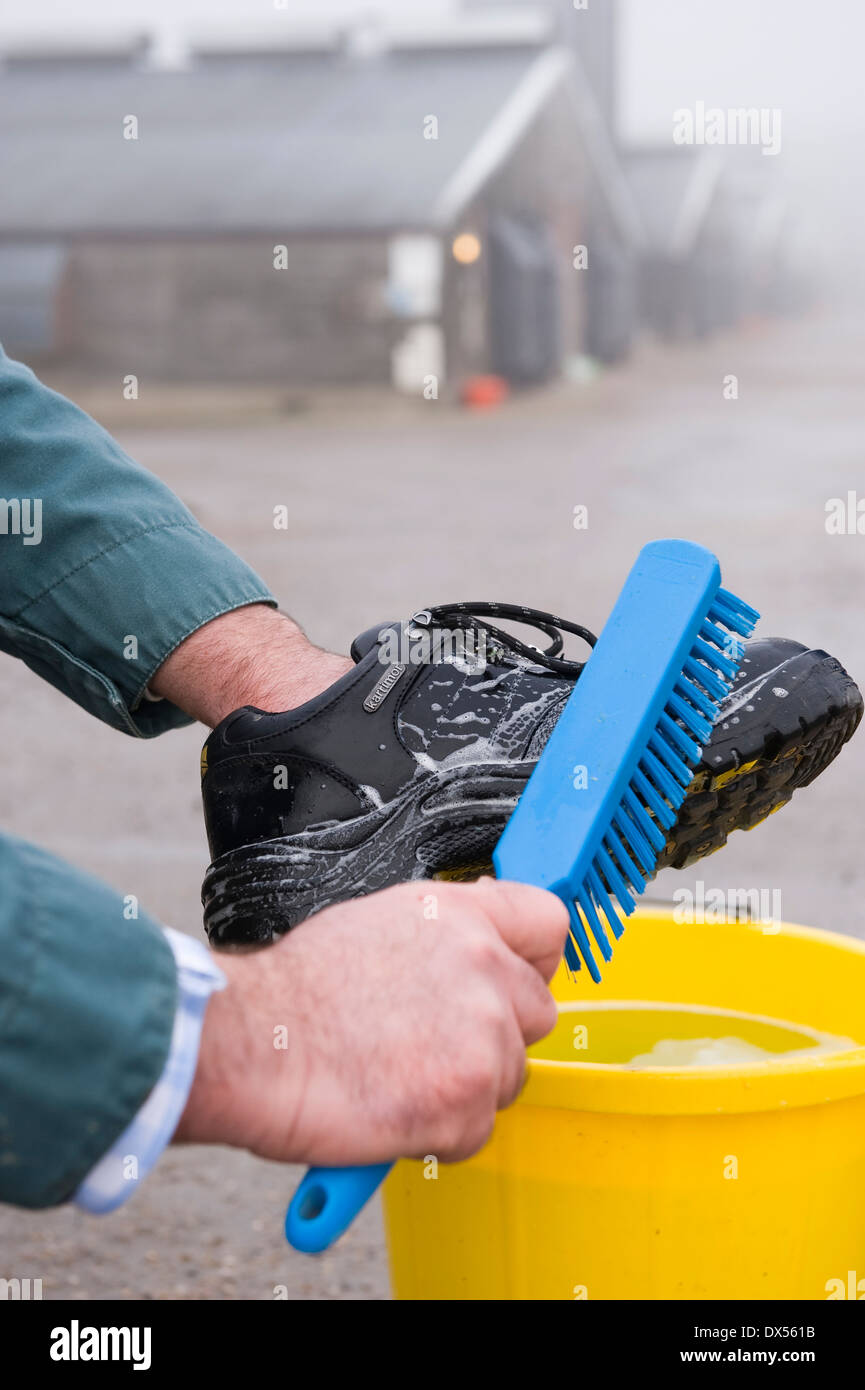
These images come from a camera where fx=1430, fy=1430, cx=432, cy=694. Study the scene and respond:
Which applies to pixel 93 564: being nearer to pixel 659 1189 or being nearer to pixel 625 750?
pixel 625 750

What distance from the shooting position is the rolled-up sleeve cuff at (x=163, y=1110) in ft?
2.29

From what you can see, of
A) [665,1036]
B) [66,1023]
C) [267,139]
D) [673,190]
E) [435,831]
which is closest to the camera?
[66,1023]

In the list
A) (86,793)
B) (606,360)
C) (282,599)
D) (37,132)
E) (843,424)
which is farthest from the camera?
(606,360)

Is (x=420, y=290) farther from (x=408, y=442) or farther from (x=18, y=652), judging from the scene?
(x=18, y=652)

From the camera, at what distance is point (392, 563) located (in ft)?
18.5

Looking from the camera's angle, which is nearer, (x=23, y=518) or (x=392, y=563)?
(x=23, y=518)

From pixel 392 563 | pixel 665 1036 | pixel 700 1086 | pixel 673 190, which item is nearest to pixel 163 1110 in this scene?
pixel 700 1086

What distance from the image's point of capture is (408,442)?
9836 mm

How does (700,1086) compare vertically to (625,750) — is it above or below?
below

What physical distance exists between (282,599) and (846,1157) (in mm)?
4029

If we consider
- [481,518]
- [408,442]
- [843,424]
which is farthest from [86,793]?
[843,424]

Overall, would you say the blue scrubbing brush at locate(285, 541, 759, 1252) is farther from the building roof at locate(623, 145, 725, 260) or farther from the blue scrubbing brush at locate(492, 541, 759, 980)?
the building roof at locate(623, 145, 725, 260)
